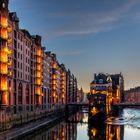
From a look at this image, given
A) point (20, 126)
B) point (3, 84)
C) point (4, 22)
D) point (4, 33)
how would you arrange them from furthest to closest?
point (20, 126) < point (4, 22) < point (4, 33) < point (3, 84)

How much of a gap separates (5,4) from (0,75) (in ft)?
72.4

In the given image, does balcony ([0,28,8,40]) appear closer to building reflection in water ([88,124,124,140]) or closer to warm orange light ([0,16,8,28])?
warm orange light ([0,16,8,28])

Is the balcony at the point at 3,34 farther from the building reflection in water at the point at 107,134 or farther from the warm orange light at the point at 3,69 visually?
the building reflection in water at the point at 107,134

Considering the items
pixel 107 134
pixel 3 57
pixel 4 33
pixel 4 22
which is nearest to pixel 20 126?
pixel 3 57

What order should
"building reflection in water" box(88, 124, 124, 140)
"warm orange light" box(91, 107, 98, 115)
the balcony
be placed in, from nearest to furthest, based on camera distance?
"building reflection in water" box(88, 124, 124, 140) → the balcony → "warm orange light" box(91, 107, 98, 115)

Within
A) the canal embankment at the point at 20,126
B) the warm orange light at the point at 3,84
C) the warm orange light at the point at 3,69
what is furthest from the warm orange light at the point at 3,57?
the canal embankment at the point at 20,126

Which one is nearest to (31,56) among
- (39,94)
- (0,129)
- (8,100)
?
(39,94)

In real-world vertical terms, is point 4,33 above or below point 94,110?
above

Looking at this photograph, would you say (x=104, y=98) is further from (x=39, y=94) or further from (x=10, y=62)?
(x=10, y=62)

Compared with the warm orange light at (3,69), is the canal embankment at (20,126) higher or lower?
lower

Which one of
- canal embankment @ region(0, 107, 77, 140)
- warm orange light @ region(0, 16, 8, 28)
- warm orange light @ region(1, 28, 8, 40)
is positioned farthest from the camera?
warm orange light @ region(0, 16, 8, 28)

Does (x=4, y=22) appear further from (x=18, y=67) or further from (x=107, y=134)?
(x=107, y=134)

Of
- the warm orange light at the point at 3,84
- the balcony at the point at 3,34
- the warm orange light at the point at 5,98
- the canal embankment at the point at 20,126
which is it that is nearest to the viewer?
the canal embankment at the point at 20,126

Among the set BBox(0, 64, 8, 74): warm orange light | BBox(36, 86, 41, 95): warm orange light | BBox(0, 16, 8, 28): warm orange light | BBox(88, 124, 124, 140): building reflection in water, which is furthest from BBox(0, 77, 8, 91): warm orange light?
BBox(36, 86, 41, 95): warm orange light
